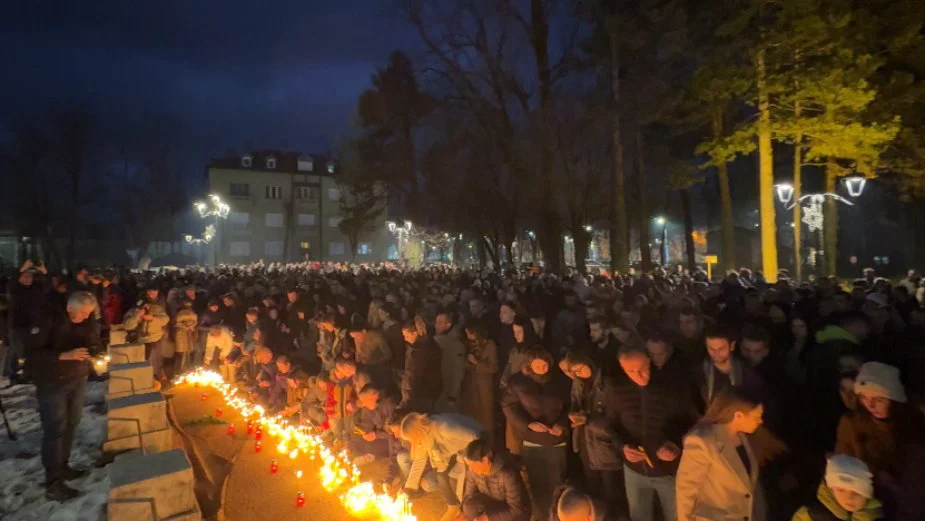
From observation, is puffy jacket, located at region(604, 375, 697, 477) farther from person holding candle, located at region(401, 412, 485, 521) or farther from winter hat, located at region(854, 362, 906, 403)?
person holding candle, located at region(401, 412, 485, 521)

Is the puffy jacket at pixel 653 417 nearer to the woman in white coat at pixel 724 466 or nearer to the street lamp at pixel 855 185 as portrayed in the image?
the woman in white coat at pixel 724 466

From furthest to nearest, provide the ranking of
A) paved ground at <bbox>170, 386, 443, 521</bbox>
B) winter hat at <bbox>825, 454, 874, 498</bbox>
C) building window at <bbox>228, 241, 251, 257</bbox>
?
building window at <bbox>228, 241, 251, 257</bbox> → paved ground at <bbox>170, 386, 443, 521</bbox> → winter hat at <bbox>825, 454, 874, 498</bbox>

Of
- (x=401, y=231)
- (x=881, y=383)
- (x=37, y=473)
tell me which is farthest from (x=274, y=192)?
(x=881, y=383)

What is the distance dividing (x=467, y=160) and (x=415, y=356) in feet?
68.0

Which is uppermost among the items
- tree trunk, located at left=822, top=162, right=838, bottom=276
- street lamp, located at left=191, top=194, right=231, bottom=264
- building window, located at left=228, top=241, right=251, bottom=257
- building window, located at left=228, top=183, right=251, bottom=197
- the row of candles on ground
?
building window, located at left=228, top=183, right=251, bottom=197

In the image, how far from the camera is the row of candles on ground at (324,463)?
538 cm

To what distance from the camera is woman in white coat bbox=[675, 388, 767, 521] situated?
325 cm

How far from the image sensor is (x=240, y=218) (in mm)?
55812

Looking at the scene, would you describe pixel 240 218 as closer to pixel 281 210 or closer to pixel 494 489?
pixel 281 210

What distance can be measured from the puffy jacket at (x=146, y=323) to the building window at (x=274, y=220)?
49.7 meters

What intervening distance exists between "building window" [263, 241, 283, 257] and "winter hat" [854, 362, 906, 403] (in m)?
58.9

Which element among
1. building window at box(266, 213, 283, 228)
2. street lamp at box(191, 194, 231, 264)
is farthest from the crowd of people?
building window at box(266, 213, 283, 228)

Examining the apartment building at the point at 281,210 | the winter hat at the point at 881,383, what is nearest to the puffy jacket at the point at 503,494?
the winter hat at the point at 881,383

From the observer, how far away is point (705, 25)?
19469 mm
